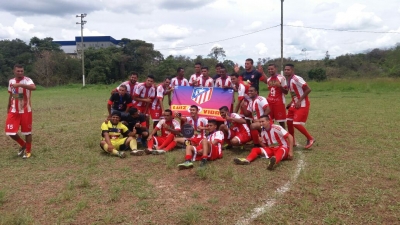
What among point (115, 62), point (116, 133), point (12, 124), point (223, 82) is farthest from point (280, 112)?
point (115, 62)

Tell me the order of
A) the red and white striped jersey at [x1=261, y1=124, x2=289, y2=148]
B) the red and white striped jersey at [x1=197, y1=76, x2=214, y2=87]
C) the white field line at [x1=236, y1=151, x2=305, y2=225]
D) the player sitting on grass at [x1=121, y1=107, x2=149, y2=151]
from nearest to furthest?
1. the white field line at [x1=236, y1=151, x2=305, y2=225]
2. the red and white striped jersey at [x1=261, y1=124, x2=289, y2=148]
3. the player sitting on grass at [x1=121, y1=107, x2=149, y2=151]
4. the red and white striped jersey at [x1=197, y1=76, x2=214, y2=87]

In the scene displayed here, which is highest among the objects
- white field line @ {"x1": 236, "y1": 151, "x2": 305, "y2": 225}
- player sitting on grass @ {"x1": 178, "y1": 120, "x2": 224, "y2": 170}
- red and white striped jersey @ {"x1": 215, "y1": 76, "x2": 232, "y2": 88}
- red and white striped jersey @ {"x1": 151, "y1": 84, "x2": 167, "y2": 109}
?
red and white striped jersey @ {"x1": 215, "y1": 76, "x2": 232, "y2": 88}

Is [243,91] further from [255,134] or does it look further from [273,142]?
[273,142]

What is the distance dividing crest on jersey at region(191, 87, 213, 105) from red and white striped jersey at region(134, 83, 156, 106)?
3.53 ft

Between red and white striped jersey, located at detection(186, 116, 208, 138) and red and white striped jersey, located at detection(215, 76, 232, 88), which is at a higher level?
red and white striped jersey, located at detection(215, 76, 232, 88)

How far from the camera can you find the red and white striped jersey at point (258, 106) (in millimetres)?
A: 8141

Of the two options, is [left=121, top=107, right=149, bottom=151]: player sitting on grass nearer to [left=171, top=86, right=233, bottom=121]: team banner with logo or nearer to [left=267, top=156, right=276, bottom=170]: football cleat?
[left=171, top=86, right=233, bottom=121]: team banner with logo

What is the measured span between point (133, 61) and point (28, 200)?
5170 cm

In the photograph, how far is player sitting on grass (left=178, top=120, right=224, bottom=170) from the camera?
6.89m

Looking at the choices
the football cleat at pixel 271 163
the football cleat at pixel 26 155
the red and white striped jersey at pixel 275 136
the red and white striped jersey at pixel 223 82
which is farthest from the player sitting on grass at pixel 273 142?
the football cleat at pixel 26 155

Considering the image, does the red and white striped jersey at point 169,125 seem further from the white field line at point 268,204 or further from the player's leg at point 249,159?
the white field line at point 268,204

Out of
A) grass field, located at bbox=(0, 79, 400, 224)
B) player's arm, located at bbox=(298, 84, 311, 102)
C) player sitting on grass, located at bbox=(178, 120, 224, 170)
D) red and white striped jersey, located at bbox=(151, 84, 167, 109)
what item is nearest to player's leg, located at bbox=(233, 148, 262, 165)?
grass field, located at bbox=(0, 79, 400, 224)

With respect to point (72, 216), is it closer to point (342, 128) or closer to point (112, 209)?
point (112, 209)

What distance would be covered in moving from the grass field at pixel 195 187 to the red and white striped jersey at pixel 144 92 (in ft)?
5.43
